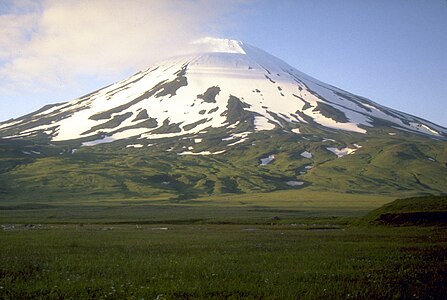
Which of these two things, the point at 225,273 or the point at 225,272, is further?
the point at 225,272

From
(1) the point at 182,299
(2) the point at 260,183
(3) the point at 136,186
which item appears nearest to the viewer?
(1) the point at 182,299

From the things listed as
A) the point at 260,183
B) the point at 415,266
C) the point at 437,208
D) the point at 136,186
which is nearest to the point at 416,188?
the point at 260,183

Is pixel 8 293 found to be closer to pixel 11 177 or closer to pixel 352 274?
pixel 352 274

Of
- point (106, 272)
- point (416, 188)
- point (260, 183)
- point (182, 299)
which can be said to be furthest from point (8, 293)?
point (416, 188)

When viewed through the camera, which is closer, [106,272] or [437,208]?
[106,272]

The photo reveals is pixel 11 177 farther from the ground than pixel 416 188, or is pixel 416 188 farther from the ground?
pixel 11 177

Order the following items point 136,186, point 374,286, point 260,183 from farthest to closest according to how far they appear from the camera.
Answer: point 260,183 < point 136,186 < point 374,286

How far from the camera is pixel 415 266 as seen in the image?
2109cm

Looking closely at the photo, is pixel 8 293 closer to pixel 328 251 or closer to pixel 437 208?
pixel 328 251

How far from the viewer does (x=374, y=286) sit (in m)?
16.6

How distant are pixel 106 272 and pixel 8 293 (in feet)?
15.6

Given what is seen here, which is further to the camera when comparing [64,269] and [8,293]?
[64,269]

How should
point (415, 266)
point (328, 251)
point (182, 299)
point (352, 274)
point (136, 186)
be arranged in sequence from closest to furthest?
point (182, 299) < point (352, 274) < point (415, 266) < point (328, 251) < point (136, 186)

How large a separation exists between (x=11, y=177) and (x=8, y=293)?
17770 cm
